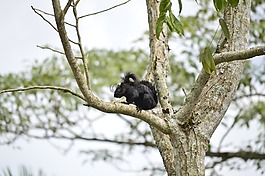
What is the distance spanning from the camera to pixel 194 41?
340 centimetres

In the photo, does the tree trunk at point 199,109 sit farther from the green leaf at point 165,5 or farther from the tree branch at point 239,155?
the tree branch at point 239,155

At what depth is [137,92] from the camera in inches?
79.3

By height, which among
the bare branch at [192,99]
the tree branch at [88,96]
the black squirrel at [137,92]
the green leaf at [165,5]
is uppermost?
the black squirrel at [137,92]

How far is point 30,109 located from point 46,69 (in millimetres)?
254

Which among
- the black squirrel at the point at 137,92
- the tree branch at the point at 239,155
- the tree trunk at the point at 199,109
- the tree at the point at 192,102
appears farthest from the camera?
the tree branch at the point at 239,155

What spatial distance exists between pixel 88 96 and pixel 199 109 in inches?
17.6

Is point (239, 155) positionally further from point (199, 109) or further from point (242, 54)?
point (242, 54)

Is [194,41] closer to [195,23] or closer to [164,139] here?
[195,23]

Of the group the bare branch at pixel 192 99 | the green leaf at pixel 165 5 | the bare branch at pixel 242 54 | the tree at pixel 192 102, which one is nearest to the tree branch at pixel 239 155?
the tree at pixel 192 102

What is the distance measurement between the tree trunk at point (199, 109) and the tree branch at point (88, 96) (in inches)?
2.5

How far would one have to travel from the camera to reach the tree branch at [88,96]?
148 cm

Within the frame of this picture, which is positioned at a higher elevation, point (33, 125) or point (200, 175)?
point (33, 125)

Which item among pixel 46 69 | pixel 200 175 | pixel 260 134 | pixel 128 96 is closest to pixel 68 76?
pixel 46 69

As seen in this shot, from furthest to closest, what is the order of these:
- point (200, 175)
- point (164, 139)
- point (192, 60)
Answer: point (192, 60), point (164, 139), point (200, 175)
